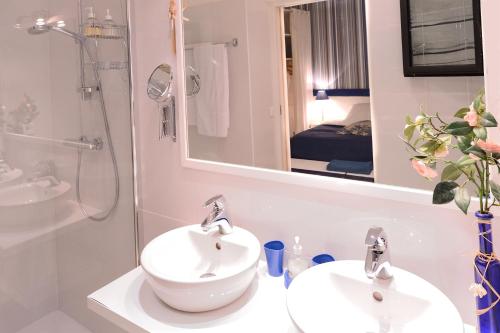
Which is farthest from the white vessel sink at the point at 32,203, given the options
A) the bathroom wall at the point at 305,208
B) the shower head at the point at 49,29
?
the shower head at the point at 49,29

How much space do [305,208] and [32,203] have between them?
1435mm

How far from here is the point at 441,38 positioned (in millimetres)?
1127

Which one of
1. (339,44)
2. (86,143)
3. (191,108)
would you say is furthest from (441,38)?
(86,143)

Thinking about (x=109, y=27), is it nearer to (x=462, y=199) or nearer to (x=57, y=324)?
(x=57, y=324)

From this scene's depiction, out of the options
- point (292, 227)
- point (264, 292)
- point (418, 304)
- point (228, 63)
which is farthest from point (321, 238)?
point (228, 63)

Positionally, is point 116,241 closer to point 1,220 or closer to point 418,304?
point 1,220

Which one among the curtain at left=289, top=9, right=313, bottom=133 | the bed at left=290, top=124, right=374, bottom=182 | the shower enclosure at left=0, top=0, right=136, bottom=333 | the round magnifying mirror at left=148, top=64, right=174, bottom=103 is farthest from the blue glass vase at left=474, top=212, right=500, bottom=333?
the shower enclosure at left=0, top=0, right=136, bottom=333

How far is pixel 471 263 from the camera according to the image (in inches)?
42.3

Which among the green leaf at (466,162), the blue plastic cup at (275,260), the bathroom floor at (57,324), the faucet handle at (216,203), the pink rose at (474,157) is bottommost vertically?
the bathroom floor at (57,324)

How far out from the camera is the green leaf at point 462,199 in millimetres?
840

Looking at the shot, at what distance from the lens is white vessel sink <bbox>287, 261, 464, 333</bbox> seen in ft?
3.16

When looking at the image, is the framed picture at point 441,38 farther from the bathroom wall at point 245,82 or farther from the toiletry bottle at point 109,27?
the toiletry bottle at point 109,27

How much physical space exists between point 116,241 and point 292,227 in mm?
1072

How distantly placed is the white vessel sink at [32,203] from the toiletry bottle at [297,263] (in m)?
1.31
